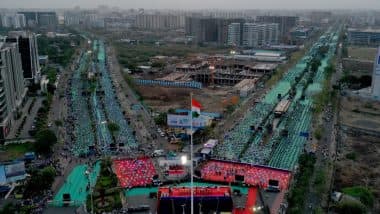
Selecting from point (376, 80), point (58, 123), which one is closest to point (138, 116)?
point (58, 123)

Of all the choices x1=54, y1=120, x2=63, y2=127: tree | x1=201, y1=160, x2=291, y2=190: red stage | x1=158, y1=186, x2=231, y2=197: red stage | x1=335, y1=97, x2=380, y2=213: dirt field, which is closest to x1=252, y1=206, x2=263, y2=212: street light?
x1=158, y1=186, x2=231, y2=197: red stage

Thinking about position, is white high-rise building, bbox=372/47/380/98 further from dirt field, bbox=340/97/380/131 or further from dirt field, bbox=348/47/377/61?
dirt field, bbox=348/47/377/61

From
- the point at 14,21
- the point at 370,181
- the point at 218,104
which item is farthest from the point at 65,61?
the point at 14,21

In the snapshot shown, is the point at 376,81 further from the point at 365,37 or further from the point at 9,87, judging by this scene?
the point at 365,37

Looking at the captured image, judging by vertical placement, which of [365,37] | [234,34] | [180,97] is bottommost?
[180,97]

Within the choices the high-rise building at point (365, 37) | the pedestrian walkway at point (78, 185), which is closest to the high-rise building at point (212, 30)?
the high-rise building at point (365, 37)

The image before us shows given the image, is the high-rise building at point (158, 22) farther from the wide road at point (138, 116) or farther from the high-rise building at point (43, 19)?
the wide road at point (138, 116)

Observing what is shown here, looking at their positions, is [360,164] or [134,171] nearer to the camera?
[134,171]
